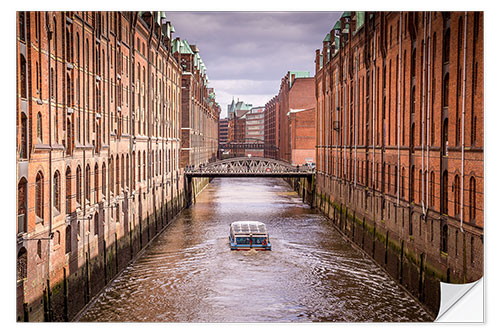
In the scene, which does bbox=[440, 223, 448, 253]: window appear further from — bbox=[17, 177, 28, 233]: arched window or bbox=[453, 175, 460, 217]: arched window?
bbox=[17, 177, 28, 233]: arched window

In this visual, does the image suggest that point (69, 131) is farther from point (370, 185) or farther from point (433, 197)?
point (370, 185)

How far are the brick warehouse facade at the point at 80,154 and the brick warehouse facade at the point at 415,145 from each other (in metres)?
10.7

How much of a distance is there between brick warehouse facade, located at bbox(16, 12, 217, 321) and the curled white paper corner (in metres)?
10.2

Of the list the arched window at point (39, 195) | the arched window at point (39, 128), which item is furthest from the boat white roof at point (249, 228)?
the arched window at point (39, 128)

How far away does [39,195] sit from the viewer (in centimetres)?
1502

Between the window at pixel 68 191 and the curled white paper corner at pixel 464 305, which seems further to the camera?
the window at pixel 68 191

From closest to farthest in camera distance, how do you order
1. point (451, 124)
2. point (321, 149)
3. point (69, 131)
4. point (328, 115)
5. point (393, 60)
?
point (451, 124) → point (69, 131) → point (393, 60) → point (328, 115) → point (321, 149)

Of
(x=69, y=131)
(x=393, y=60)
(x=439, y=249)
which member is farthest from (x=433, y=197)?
(x=69, y=131)

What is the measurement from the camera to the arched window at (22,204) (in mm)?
13539

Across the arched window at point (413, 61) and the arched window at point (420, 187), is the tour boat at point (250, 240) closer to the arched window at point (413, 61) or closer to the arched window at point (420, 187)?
the arched window at point (420, 187)

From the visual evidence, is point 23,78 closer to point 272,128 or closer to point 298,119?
point 298,119

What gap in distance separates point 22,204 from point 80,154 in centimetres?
583

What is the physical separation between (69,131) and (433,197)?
1182 centimetres
